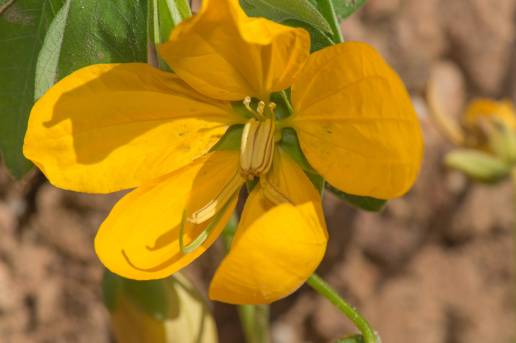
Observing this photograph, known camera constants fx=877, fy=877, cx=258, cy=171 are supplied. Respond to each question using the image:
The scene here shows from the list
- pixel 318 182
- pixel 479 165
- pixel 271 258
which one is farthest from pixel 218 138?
pixel 479 165

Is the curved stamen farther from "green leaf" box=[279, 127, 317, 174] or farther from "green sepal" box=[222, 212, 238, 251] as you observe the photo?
"green sepal" box=[222, 212, 238, 251]

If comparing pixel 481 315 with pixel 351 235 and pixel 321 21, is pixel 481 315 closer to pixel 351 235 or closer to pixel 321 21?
pixel 351 235

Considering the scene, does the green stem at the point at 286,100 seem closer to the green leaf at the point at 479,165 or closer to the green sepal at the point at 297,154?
the green sepal at the point at 297,154

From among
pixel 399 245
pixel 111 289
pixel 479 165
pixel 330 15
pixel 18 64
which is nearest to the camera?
pixel 330 15

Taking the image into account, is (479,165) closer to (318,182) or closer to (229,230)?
(229,230)

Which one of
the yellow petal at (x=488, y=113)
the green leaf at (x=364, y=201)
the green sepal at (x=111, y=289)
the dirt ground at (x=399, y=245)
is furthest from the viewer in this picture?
the yellow petal at (x=488, y=113)

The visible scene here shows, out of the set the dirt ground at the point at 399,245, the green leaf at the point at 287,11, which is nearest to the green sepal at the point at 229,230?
the green leaf at the point at 287,11
